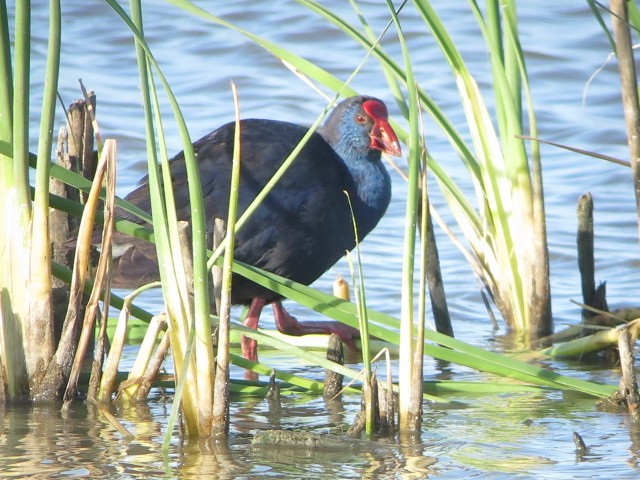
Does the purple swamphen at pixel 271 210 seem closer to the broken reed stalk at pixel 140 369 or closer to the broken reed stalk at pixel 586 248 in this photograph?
the broken reed stalk at pixel 140 369

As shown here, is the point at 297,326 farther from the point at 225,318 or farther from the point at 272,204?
the point at 225,318

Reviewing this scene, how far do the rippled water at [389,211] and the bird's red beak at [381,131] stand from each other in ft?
2.85

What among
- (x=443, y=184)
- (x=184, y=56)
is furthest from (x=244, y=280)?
(x=184, y=56)

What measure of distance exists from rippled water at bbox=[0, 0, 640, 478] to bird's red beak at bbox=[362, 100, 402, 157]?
0.87 m

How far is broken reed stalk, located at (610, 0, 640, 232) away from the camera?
296cm

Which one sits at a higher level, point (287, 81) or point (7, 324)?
point (287, 81)

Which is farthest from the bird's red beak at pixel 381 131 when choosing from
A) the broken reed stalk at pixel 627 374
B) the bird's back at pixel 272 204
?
the broken reed stalk at pixel 627 374

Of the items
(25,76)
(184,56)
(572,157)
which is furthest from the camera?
(184,56)

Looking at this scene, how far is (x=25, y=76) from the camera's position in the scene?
9.63 feet

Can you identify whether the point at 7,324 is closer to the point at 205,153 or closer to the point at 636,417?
the point at 205,153

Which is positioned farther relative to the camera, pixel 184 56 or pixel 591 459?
pixel 184 56

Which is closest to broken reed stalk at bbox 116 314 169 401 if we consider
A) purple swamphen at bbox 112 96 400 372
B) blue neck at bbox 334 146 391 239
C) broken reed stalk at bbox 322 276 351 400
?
broken reed stalk at bbox 322 276 351 400

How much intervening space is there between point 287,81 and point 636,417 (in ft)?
20.8

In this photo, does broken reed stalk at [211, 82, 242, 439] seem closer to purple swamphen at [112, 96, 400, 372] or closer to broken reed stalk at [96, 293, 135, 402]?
broken reed stalk at [96, 293, 135, 402]
